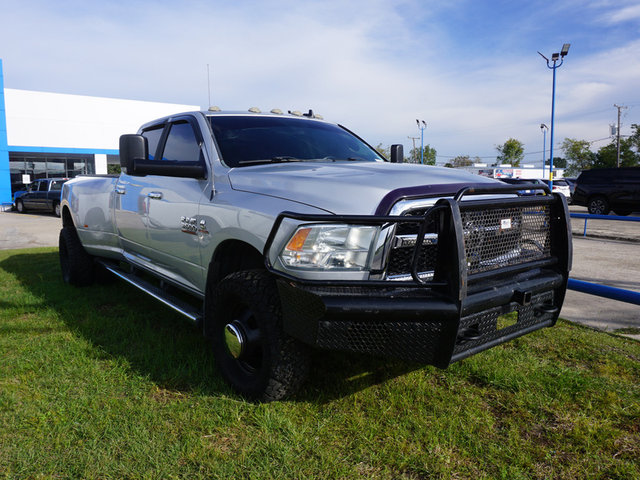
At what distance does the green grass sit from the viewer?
7.68 ft

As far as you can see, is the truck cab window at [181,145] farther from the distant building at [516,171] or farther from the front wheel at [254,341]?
the distant building at [516,171]

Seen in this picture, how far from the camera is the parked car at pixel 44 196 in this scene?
2048cm

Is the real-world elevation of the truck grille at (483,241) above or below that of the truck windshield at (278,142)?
below

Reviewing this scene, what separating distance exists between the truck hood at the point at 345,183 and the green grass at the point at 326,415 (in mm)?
1186

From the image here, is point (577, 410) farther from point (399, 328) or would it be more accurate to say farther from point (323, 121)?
point (323, 121)

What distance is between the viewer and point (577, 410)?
2.84m

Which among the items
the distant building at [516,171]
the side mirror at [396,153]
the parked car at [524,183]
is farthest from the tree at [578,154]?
the side mirror at [396,153]

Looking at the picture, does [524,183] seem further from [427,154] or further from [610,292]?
[427,154]

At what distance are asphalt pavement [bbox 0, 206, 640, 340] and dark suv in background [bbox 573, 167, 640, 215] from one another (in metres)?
3.97

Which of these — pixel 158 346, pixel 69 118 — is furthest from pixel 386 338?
pixel 69 118

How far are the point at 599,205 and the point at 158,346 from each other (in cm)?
1833

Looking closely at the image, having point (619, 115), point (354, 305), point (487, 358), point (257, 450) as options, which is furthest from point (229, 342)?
point (619, 115)

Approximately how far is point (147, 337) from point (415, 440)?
7.90ft

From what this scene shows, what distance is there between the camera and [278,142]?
148 inches
